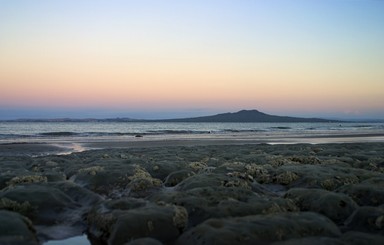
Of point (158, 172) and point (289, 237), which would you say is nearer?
point (289, 237)

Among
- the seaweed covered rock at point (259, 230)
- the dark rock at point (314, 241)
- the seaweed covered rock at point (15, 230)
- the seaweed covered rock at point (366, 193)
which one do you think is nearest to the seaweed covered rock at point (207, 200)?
the seaweed covered rock at point (259, 230)

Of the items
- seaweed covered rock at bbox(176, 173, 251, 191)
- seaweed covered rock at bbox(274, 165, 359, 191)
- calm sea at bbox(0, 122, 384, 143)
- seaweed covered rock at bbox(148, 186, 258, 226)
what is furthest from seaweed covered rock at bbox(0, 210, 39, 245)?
calm sea at bbox(0, 122, 384, 143)

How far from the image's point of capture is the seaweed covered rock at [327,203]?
11.0 meters

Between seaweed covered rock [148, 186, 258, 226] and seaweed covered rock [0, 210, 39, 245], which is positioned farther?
seaweed covered rock [148, 186, 258, 226]

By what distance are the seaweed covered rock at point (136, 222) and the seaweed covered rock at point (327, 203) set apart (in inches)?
155

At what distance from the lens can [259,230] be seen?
8.83 metres

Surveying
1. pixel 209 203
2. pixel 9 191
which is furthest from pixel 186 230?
Answer: pixel 9 191

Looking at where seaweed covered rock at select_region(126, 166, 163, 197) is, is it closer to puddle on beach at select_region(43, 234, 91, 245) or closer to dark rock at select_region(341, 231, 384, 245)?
puddle on beach at select_region(43, 234, 91, 245)

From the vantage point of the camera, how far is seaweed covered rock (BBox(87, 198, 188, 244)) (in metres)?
9.39

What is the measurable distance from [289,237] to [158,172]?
34.3ft

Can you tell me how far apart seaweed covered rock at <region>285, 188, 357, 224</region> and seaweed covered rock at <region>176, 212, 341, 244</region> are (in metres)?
1.52

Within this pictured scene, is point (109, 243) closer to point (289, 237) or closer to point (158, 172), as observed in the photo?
point (289, 237)

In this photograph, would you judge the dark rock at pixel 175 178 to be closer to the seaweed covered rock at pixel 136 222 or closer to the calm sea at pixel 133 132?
the seaweed covered rock at pixel 136 222

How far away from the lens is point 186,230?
9.91m
